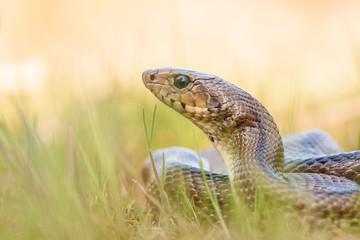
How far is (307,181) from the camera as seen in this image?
10.7ft

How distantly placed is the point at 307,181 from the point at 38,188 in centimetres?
175

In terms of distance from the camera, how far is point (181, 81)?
11.6 ft

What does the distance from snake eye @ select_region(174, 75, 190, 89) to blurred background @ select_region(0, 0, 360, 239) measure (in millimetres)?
587

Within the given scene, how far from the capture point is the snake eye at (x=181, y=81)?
3.52 m

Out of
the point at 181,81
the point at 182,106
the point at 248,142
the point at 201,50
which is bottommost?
the point at 201,50

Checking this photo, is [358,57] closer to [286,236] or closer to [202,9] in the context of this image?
[286,236]

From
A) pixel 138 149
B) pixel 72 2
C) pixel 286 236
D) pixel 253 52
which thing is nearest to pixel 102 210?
pixel 286 236

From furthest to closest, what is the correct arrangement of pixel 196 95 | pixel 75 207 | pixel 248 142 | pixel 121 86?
pixel 121 86, pixel 196 95, pixel 248 142, pixel 75 207

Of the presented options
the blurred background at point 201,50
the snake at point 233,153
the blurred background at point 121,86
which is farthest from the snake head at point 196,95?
the blurred background at point 201,50

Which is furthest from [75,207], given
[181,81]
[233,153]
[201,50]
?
[201,50]

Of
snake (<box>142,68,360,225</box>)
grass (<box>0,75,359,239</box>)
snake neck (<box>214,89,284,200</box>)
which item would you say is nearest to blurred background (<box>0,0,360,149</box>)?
snake (<box>142,68,360,225</box>)

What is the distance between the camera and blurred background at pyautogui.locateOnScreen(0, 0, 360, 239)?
8.00 feet

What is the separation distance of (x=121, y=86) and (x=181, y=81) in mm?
2192

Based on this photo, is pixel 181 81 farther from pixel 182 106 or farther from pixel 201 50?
pixel 201 50
